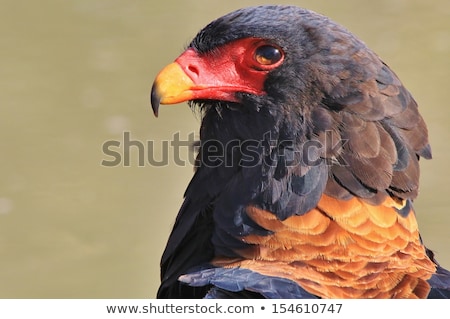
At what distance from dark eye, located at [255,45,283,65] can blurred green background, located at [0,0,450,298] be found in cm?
543

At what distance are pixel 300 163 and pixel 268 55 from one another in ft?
1.66

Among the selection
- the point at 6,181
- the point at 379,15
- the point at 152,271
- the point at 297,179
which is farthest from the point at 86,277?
the point at 297,179

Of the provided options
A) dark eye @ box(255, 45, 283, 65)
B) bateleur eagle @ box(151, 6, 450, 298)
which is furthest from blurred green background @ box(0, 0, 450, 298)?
dark eye @ box(255, 45, 283, 65)

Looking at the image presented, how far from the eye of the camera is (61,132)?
11.4 meters

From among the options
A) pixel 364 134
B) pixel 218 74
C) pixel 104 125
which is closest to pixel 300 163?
pixel 364 134

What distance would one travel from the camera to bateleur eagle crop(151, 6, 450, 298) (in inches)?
157

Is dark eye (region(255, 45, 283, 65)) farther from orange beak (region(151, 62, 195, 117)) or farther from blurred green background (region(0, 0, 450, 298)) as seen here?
blurred green background (region(0, 0, 450, 298))

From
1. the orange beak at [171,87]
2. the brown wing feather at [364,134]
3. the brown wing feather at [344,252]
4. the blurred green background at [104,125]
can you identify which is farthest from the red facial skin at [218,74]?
the blurred green background at [104,125]

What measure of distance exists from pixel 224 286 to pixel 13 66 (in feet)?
30.7

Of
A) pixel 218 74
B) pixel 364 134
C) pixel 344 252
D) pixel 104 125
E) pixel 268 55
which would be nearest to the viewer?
pixel 344 252

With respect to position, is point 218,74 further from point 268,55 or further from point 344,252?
point 344,252

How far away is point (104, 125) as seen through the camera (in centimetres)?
1123

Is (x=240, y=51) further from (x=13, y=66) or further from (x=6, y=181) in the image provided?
(x=13, y=66)

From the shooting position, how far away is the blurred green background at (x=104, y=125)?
9961 mm
